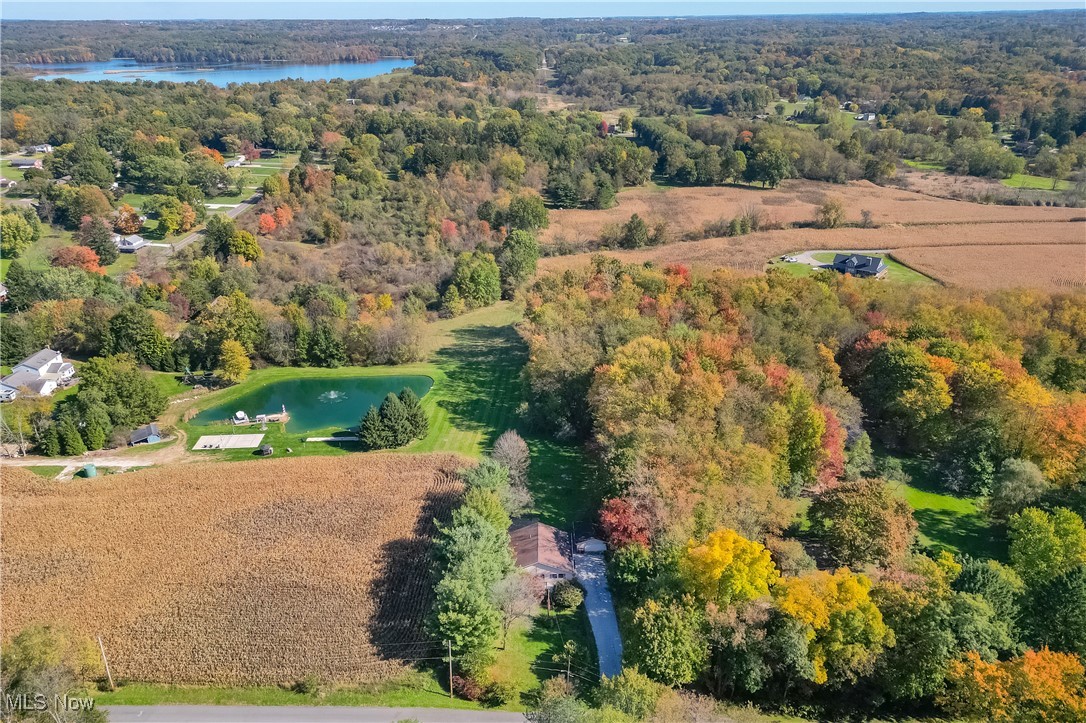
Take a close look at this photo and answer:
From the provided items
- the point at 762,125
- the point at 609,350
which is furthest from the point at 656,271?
the point at 762,125

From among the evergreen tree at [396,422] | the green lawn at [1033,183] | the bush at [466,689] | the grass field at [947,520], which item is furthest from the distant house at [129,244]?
the green lawn at [1033,183]

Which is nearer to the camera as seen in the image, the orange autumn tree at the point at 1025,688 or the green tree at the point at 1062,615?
the orange autumn tree at the point at 1025,688

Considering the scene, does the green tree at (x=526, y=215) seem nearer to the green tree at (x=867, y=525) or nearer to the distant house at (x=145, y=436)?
the distant house at (x=145, y=436)

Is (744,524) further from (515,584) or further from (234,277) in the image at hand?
(234,277)

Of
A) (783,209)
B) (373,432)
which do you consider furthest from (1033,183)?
(373,432)

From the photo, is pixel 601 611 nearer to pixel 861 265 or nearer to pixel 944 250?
pixel 861 265
